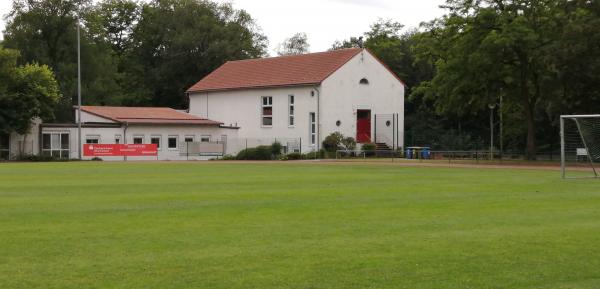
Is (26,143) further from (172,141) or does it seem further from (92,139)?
(172,141)

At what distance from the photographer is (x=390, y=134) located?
211 ft

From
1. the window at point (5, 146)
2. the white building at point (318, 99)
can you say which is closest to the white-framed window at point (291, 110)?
the white building at point (318, 99)

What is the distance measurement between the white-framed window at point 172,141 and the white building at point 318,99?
7.27 metres

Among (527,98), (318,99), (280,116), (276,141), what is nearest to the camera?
(527,98)

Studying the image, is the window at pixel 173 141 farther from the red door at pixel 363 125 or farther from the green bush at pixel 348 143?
the red door at pixel 363 125

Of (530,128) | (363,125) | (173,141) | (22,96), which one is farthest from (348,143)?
(22,96)

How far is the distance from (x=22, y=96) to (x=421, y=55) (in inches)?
1081

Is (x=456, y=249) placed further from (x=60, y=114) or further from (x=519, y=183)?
(x=60, y=114)

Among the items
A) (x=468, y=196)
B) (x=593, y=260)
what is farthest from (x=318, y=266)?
(x=468, y=196)

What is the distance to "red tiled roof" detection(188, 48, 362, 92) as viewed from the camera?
62344mm

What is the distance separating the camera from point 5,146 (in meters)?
54.7

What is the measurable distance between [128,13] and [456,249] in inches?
3490

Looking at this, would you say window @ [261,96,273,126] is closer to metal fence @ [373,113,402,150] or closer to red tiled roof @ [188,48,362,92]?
red tiled roof @ [188,48,362,92]

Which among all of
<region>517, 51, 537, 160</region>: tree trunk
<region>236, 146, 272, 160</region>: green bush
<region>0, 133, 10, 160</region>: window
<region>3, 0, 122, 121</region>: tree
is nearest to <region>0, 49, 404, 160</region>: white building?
<region>0, 133, 10, 160</region>: window
